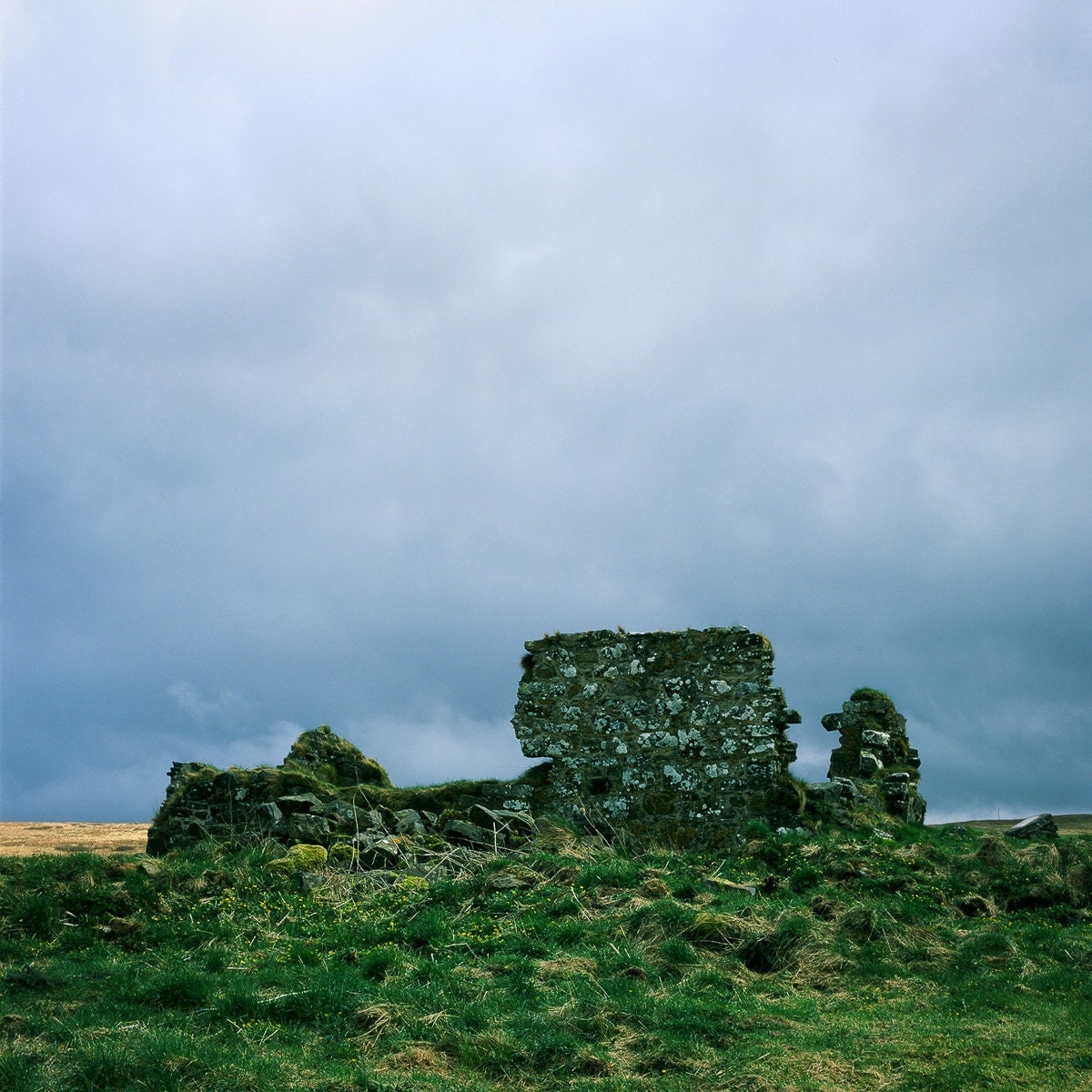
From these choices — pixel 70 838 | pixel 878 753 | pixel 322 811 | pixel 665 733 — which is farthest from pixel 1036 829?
pixel 70 838

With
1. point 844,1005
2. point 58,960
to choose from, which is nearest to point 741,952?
point 844,1005

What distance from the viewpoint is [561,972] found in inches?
381

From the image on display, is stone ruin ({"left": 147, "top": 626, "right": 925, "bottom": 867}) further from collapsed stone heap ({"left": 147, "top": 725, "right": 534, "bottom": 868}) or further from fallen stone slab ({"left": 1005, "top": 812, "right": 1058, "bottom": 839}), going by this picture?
fallen stone slab ({"left": 1005, "top": 812, "right": 1058, "bottom": 839})

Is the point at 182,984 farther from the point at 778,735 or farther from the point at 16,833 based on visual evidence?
the point at 16,833

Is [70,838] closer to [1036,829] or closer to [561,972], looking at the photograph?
[561,972]

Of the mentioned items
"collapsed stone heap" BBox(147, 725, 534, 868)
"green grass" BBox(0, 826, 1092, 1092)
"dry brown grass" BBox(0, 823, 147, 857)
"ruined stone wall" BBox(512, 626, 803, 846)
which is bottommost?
"green grass" BBox(0, 826, 1092, 1092)

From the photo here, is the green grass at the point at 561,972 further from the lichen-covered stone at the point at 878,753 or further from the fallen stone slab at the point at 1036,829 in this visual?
the fallen stone slab at the point at 1036,829

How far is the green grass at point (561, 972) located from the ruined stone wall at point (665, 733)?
50.3 inches

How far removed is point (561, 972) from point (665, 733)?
650cm

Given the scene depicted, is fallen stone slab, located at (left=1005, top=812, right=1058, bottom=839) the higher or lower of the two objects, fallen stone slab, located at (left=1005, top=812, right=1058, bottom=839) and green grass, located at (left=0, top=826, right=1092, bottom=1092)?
the higher

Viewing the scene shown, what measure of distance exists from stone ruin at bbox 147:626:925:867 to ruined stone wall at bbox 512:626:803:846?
17 mm

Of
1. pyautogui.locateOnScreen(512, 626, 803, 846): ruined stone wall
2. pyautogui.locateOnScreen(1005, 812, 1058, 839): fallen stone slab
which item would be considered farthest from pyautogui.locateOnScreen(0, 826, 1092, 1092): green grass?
pyautogui.locateOnScreen(1005, 812, 1058, 839): fallen stone slab

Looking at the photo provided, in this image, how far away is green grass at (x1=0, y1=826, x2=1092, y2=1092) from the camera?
7738 millimetres

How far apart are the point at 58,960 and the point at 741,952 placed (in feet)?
22.9
